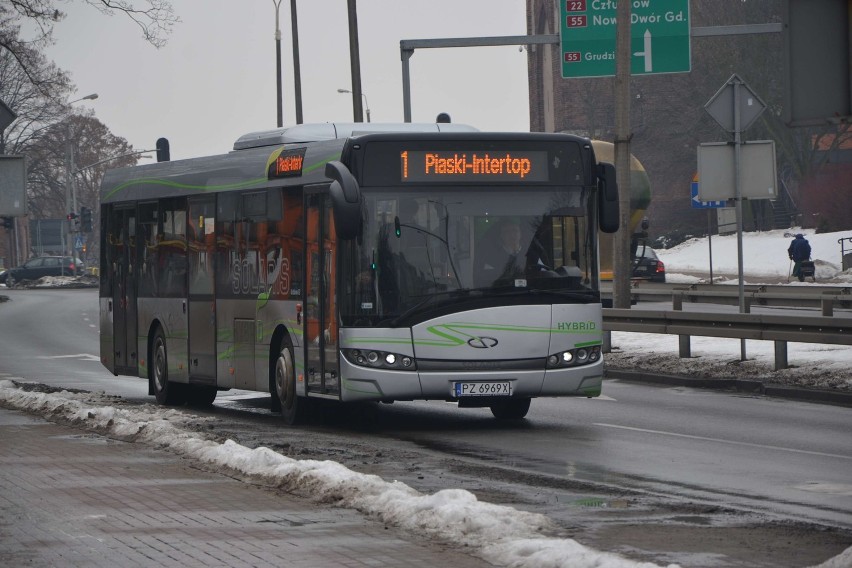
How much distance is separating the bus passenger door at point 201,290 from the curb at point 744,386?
597cm

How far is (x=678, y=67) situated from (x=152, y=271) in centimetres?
1291

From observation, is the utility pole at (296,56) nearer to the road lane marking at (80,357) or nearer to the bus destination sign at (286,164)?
the road lane marking at (80,357)

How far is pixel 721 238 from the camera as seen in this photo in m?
76.0

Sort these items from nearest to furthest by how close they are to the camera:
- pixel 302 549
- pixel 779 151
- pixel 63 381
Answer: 1. pixel 302 549
2. pixel 63 381
3. pixel 779 151

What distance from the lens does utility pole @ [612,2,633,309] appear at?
23516 millimetres

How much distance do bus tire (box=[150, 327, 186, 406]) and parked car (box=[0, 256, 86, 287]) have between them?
66.2 metres

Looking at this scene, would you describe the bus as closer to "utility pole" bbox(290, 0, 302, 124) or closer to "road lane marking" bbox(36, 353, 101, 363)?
"road lane marking" bbox(36, 353, 101, 363)

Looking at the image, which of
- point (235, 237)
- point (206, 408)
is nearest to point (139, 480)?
point (235, 237)

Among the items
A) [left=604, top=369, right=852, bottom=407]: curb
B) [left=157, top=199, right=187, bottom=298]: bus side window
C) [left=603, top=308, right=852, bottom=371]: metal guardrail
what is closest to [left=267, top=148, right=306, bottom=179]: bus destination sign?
[left=157, top=199, right=187, bottom=298]: bus side window

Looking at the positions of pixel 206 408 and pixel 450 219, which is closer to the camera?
pixel 450 219

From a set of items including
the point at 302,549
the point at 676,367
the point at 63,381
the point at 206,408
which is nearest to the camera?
the point at 302,549

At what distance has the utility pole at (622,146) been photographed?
2352 centimetres

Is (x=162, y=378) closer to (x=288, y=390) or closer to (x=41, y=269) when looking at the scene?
(x=288, y=390)

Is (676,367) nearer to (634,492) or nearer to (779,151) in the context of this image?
(634,492)
